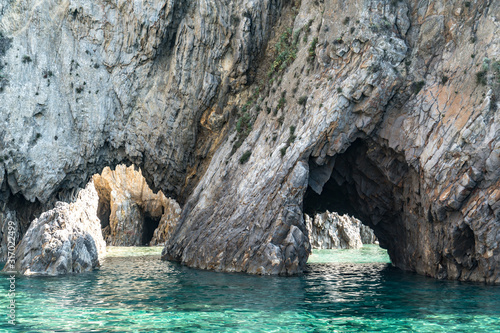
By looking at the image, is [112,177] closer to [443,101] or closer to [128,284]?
[128,284]

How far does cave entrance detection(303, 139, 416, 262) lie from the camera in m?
31.5

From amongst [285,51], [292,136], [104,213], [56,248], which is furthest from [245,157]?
[104,213]

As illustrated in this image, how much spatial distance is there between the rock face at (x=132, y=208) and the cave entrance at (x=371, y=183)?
37238mm

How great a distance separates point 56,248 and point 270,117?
17735mm

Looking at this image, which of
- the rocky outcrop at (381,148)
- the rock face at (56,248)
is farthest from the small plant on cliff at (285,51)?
the rock face at (56,248)

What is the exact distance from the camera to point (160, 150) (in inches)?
1752

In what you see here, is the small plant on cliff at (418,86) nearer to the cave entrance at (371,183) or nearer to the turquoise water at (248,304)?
the cave entrance at (371,183)

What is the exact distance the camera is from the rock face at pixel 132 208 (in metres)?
71.6

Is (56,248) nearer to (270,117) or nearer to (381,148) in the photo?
(270,117)

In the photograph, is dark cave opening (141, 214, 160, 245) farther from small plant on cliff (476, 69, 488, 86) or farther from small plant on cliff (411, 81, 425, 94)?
small plant on cliff (476, 69, 488, 86)

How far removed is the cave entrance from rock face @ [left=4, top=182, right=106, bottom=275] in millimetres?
15779

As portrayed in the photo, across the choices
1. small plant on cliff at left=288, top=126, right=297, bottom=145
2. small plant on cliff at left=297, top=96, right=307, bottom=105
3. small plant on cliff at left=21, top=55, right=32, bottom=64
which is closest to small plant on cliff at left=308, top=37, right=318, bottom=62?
small plant on cliff at left=297, top=96, right=307, bottom=105

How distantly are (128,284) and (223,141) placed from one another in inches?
768

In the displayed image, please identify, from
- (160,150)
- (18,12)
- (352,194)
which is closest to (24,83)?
(18,12)
